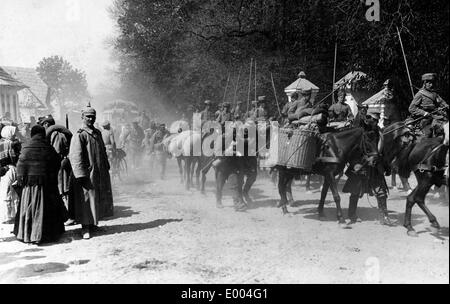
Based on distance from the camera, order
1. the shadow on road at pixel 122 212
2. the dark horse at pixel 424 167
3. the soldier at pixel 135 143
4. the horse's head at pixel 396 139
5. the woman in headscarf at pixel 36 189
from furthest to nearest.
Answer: the soldier at pixel 135 143
the shadow on road at pixel 122 212
the horse's head at pixel 396 139
the woman in headscarf at pixel 36 189
the dark horse at pixel 424 167

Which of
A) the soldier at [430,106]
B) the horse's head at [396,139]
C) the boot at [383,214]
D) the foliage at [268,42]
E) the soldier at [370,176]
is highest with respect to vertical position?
the foliage at [268,42]

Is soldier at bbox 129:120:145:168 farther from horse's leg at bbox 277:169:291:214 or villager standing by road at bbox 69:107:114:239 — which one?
villager standing by road at bbox 69:107:114:239

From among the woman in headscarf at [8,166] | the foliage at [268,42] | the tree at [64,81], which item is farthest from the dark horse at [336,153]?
the tree at [64,81]

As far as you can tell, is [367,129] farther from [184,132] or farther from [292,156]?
[184,132]

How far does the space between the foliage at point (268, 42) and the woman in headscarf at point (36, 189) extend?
7554mm

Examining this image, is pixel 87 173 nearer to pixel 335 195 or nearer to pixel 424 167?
pixel 335 195

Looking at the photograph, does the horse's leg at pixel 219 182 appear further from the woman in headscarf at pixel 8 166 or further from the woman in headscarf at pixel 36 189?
the woman in headscarf at pixel 8 166

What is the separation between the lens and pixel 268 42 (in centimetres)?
2238

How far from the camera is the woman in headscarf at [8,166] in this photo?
8.57 m

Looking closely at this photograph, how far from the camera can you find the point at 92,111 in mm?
8188

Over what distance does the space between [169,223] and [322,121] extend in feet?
12.1

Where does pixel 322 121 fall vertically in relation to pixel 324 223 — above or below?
above

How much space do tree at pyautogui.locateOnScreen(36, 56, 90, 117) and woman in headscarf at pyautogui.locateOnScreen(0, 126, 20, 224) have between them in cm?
4462
